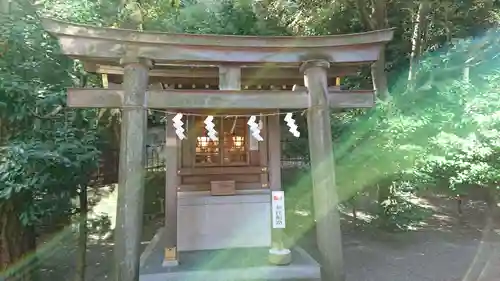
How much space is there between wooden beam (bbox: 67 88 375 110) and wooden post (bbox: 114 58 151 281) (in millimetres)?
152

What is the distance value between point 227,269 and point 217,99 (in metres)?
2.53

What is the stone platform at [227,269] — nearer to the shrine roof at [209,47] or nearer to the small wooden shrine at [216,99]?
the small wooden shrine at [216,99]

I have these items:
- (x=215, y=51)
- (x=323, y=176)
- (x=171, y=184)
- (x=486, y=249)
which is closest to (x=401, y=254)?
(x=486, y=249)

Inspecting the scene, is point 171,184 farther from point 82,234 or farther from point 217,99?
point 217,99

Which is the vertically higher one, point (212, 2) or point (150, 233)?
point (212, 2)

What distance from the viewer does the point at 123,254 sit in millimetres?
4469

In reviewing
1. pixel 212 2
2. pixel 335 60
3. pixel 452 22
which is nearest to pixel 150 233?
pixel 212 2

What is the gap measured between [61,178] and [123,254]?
1.95 metres

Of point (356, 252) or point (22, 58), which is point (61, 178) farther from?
point (356, 252)

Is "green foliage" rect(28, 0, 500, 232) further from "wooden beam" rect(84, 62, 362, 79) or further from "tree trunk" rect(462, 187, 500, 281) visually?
"wooden beam" rect(84, 62, 362, 79)

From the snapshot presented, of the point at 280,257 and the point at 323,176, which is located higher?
the point at 323,176

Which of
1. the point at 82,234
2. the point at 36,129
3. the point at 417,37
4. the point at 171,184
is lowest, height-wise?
the point at 82,234

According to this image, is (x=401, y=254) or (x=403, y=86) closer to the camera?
(x=401, y=254)

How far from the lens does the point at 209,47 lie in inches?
193
